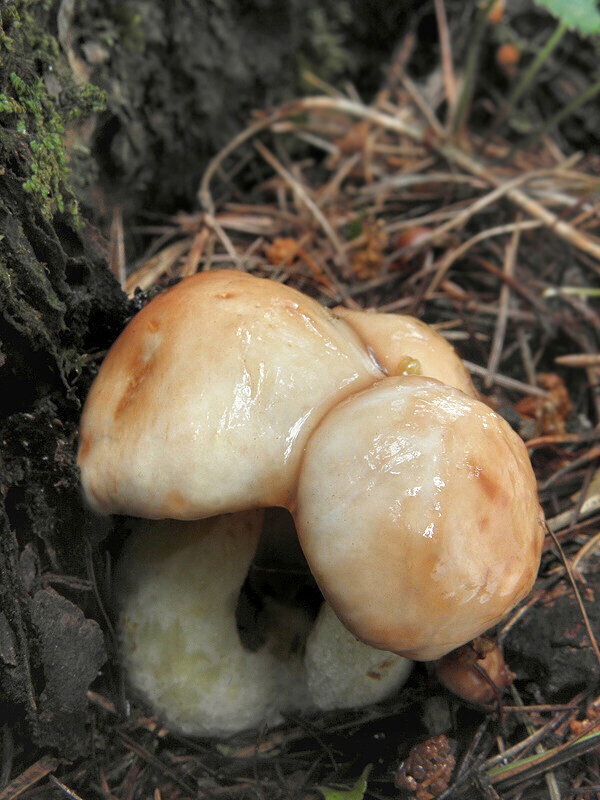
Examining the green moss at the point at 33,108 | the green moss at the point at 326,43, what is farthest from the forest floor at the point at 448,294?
the green moss at the point at 33,108

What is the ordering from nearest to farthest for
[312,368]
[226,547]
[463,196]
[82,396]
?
[312,368]
[82,396]
[226,547]
[463,196]

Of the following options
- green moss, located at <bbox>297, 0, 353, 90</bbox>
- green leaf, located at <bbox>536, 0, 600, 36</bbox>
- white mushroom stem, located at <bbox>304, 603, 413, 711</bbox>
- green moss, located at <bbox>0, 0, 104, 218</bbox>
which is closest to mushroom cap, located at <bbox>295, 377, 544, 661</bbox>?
white mushroom stem, located at <bbox>304, 603, 413, 711</bbox>

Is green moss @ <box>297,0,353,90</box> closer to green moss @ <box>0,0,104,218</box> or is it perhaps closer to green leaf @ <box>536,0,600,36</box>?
green leaf @ <box>536,0,600,36</box>

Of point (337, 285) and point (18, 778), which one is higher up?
point (337, 285)

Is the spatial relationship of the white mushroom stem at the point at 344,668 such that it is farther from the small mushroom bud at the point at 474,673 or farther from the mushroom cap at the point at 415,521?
the mushroom cap at the point at 415,521

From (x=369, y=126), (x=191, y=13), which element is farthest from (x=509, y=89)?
(x=191, y=13)

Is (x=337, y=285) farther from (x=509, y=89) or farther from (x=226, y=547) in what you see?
(x=509, y=89)

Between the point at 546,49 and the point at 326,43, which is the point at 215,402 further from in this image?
the point at 326,43
